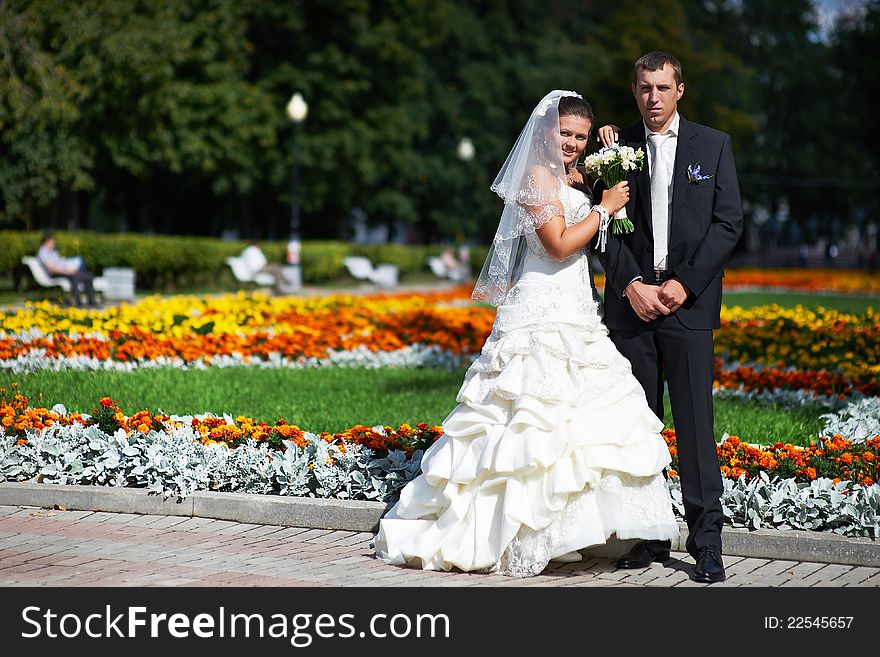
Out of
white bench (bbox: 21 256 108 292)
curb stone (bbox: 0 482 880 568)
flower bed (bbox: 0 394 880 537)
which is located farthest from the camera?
white bench (bbox: 21 256 108 292)

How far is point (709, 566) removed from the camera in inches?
189

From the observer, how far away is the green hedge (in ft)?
75.8

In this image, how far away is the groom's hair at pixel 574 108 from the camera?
519cm

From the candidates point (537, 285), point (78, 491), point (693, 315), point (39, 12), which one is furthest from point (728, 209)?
point (39, 12)

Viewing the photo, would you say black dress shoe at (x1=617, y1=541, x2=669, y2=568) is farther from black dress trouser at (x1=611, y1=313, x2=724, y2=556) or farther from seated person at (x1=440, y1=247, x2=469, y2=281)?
seated person at (x1=440, y1=247, x2=469, y2=281)

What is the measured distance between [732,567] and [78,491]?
11.5 feet

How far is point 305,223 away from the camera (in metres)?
44.3

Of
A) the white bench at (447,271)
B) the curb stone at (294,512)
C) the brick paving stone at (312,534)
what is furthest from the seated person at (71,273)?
the white bench at (447,271)

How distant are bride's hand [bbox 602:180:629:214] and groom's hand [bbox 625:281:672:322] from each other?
35 cm

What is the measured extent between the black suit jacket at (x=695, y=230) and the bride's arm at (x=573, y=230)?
10cm

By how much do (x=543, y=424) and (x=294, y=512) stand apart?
161 centimetres

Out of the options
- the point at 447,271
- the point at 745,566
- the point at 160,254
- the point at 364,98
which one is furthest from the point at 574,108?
the point at 364,98

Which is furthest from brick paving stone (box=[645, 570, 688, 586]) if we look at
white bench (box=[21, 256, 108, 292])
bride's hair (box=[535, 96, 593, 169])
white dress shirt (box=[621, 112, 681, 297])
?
white bench (box=[21, 256, 108, 292])
